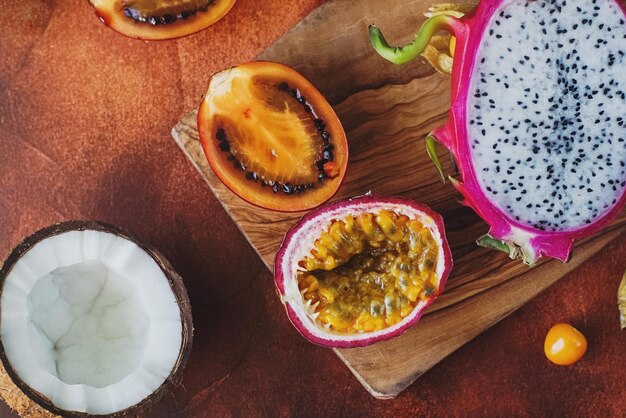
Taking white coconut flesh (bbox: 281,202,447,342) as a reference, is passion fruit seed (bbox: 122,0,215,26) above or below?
above

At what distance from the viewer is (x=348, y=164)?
5.60 ft

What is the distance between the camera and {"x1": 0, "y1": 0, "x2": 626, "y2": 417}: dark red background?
1.80m

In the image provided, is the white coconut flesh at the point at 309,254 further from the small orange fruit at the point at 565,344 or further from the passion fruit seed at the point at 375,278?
the small orange fruit at the point at 565,344

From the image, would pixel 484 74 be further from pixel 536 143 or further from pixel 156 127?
pixel 156 127

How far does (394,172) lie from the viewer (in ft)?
5.68

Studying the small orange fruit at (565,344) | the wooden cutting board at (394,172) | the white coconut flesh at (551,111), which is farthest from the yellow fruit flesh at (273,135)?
the small orange fruit at (565,344)

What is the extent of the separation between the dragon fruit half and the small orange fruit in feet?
1.14

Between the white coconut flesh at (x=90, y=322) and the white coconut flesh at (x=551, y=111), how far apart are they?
67cm

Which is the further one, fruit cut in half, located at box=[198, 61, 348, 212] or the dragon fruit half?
fruit cut in half, located at box=[198, 61, 348, 212]

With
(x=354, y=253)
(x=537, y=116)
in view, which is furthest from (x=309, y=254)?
(x=537, y=116)

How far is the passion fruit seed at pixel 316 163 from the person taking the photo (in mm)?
1622

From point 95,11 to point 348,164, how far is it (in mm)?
586

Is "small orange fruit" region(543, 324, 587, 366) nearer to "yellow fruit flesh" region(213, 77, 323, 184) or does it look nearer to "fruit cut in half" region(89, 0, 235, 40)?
"yellow fruit flesh" region(213, 77, 323, 184)

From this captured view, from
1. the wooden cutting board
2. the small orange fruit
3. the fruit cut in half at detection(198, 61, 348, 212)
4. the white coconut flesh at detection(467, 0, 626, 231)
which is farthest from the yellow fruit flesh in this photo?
the small orange fruit
